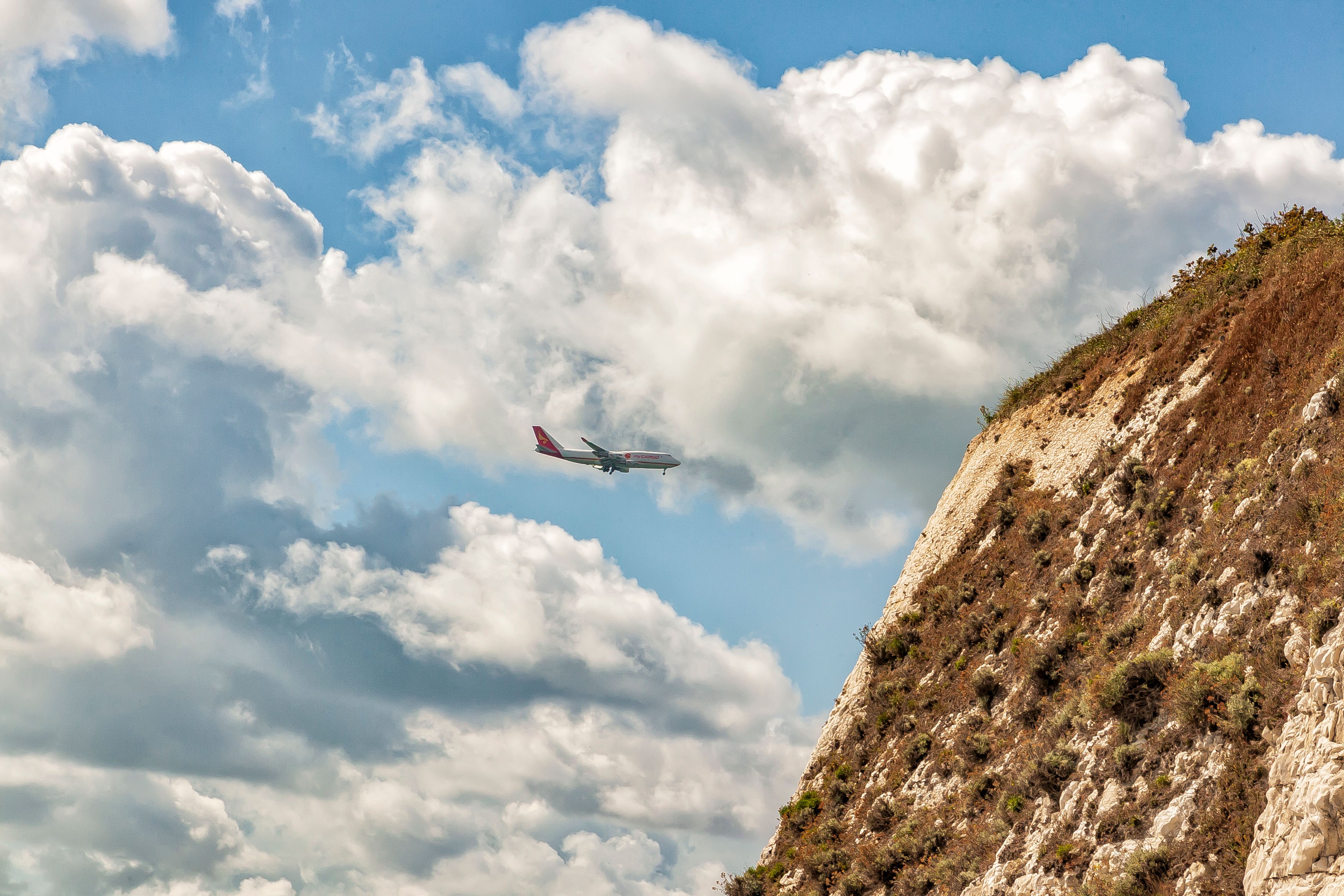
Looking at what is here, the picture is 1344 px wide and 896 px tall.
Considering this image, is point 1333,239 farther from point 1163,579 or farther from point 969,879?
point 969,879

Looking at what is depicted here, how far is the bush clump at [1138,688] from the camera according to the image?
20844mm

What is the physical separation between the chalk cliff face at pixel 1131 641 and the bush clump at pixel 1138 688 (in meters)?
0.06

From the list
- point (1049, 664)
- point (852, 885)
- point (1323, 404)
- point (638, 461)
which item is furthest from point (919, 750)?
Answer: point (638, 461)

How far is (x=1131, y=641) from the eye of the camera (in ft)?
78.4

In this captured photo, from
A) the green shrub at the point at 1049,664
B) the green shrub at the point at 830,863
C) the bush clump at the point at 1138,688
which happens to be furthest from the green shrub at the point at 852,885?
the bush clump at the point at 1138,688

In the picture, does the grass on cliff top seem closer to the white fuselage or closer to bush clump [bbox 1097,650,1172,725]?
bush clump [bbox 1097,650,1172,725]

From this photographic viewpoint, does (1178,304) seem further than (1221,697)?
Yes

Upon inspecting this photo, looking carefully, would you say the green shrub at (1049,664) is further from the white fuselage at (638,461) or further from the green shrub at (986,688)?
the white fuselage at (638,461)

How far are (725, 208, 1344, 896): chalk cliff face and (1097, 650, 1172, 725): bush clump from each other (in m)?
0.06

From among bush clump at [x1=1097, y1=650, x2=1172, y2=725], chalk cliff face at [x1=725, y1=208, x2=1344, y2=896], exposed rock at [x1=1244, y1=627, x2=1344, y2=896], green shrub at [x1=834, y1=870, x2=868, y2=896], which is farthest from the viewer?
green shrub at [x1=834, y1=870, x2=868, y2=896]

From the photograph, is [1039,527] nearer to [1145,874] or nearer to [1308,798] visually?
[1145,874]

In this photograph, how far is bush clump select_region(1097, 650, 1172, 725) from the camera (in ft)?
68.4

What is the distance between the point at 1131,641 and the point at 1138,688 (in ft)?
8.77

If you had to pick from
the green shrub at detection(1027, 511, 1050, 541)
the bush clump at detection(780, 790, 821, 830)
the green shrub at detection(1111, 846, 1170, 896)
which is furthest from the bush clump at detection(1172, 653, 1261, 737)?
the bush clump at detection(780, 790, 821, 830)
